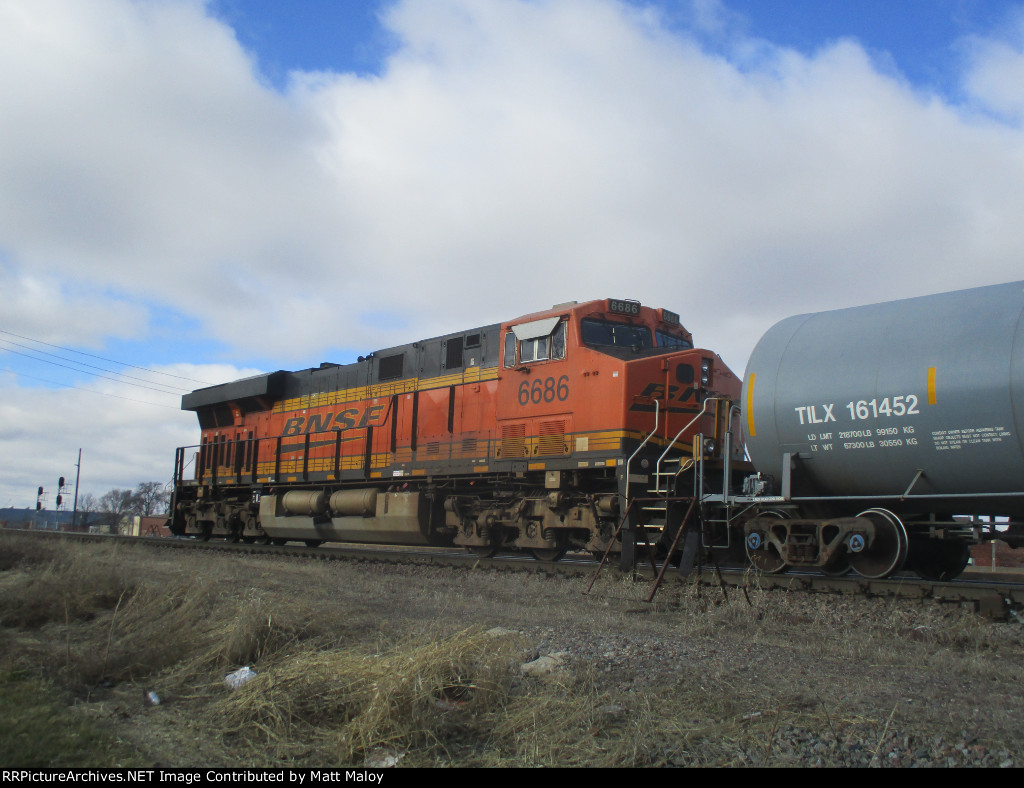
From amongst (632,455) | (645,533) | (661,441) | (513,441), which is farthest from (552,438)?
(645,533)

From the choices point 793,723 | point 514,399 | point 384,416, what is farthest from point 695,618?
point 384,416

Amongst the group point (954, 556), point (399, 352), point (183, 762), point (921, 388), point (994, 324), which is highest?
point (399, 352)

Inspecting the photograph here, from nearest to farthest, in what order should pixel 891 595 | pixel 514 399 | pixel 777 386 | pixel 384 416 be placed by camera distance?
pixel 891 595, pixel 777 386, pixel 514 399, pixel 384 416

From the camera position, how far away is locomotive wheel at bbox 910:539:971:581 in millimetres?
9703

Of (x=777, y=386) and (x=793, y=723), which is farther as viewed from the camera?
(x=777, y=386)

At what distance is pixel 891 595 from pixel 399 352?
1141 centimetres

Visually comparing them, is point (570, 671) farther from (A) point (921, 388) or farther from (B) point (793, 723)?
(A) point (921, 388)

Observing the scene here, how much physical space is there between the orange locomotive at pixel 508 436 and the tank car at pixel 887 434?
3.38 ft

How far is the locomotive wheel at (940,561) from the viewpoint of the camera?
970cm

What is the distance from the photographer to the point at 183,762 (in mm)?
4066

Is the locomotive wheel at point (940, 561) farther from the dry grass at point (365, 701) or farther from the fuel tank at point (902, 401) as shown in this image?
the dry grass at point (365, 701)

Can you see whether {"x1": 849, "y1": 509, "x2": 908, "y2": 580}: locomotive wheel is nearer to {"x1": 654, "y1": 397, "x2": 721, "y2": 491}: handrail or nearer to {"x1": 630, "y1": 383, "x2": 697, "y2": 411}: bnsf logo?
{"x1": 654, "y1": 397, "x2": 721, "y2": 491}: handrail

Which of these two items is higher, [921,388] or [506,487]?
[921,388]

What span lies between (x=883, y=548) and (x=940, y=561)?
5.16 feet
